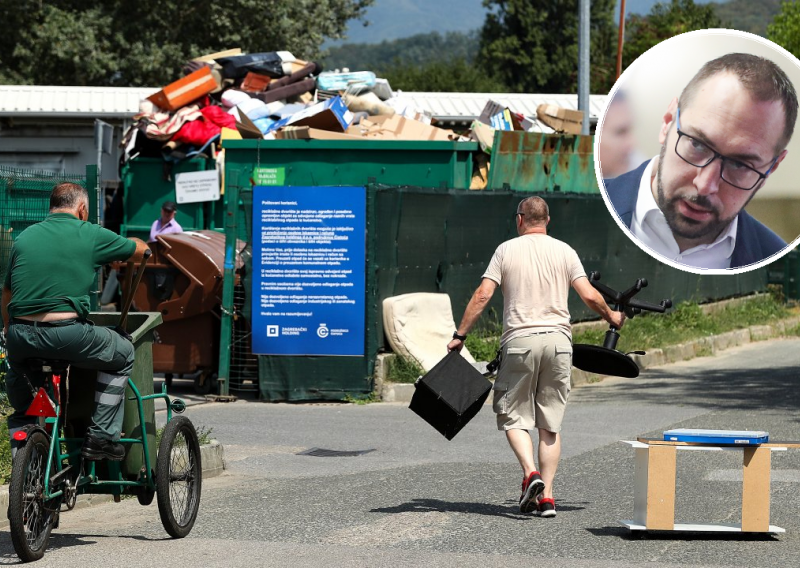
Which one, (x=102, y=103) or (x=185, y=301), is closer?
(x=185, y=301)

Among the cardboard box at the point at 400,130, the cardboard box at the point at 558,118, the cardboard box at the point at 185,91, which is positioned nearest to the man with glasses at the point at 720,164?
the cardboard box at the point at 400,130

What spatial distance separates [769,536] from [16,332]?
4.07 meters

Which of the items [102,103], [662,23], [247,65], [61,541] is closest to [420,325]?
[61,541]

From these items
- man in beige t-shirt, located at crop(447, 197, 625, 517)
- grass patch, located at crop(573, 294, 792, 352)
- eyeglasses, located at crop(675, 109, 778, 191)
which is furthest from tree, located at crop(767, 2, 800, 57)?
eyeglasses, located at crop(675, 109, 778, 191)

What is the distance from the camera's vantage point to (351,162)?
58.5 ft

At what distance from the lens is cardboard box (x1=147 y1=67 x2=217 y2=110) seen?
20.6m

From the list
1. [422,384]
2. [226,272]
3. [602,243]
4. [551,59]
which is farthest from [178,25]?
Result: [551,59]

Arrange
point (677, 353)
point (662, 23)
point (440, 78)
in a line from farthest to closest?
point (440, 78)
point (662, 23)
point (677, 353)

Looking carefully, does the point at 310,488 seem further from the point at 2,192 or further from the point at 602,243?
the point at 602,243

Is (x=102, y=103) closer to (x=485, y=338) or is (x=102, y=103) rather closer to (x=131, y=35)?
(x=485, y=338)

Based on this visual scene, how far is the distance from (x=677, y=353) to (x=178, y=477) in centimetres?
1222

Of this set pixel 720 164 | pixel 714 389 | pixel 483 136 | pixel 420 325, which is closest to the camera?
pixel 720 164

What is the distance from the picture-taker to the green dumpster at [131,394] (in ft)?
24.3

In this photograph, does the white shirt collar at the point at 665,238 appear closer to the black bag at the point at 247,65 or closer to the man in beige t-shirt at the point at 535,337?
the man in beige t-shirt at the point at 535,337
